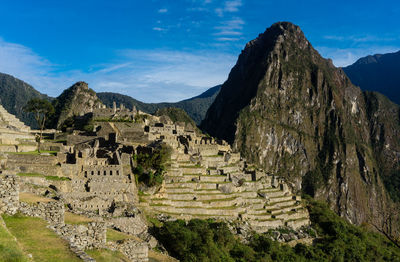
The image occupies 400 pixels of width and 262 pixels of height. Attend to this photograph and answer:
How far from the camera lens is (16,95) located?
155 meters

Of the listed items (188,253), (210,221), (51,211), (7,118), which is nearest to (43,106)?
(7,118)

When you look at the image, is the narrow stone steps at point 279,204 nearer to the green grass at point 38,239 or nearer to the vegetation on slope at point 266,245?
the vegetation on slope at point 266,245

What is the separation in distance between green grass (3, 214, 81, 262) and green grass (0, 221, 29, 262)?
546 millimetres

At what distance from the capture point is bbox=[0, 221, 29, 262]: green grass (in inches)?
352

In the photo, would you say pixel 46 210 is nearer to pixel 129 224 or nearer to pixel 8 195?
pixel 8 195

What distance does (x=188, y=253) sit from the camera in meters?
25.6

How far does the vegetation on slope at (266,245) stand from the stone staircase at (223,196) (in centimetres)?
265

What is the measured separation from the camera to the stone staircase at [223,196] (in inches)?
1358

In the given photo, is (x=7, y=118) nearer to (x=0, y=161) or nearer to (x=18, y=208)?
(x=0, y=161)

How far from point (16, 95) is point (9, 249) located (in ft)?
543

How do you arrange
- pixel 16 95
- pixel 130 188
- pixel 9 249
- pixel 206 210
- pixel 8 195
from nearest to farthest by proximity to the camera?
pixel 9 249 → pixel 8 195 → pixel 130 188 → pixel 206 210 → pixel 16 95

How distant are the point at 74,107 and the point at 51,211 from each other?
10164 cm

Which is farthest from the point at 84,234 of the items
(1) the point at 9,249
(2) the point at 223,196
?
(2) the point at 223,196

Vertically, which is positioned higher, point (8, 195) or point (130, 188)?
point (8, 195)
